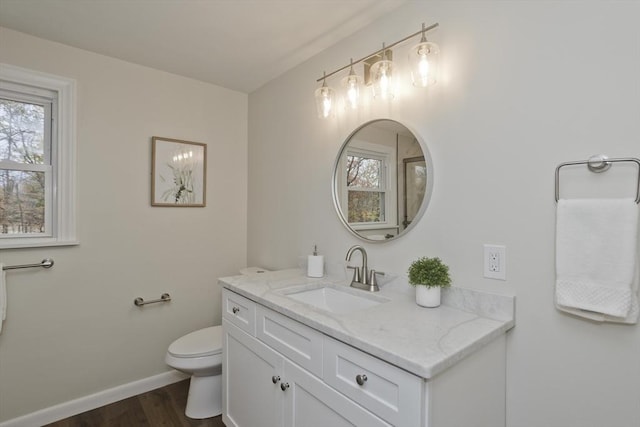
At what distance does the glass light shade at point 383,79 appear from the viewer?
1574mm

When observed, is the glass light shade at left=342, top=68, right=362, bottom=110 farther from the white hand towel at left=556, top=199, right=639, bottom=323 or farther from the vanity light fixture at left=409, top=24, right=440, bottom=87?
the white hand towel at left=556, top=199, right=639, bottom=323

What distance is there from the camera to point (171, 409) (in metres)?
2.10

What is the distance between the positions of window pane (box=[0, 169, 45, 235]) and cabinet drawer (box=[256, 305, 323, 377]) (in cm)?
160

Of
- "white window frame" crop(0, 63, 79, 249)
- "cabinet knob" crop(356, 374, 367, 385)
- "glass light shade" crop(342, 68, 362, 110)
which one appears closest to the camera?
"cabinet knob" crop(356, 374, 367, 385)

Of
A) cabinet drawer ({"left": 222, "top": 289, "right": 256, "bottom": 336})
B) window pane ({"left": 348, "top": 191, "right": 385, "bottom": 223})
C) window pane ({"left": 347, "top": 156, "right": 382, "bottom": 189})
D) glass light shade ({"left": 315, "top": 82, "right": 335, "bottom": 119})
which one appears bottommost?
cabinet drawer ({"left": 222, "top": 289, "right": 256, "bottom": 336})

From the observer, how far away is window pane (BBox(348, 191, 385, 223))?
5.64 ft

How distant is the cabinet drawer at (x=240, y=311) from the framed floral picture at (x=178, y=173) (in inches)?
39.2

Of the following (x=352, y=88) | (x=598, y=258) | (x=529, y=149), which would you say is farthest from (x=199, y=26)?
(x=598, y=258)

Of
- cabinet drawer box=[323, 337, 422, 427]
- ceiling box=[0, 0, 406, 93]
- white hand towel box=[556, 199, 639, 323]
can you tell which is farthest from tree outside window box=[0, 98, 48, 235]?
white hand towel box=[556, 199, 639, 323]

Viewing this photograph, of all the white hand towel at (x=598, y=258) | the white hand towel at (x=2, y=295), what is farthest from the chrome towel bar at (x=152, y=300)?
the white hand towel at (x=598, y=258)

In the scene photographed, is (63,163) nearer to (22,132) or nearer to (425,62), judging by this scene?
(22,132)

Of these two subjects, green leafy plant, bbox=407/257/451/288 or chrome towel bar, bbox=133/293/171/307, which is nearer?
green leafy plant, bbox=407/257/451/288

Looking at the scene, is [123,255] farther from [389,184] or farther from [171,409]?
[389,184]

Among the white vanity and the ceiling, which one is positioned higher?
the ceiling
